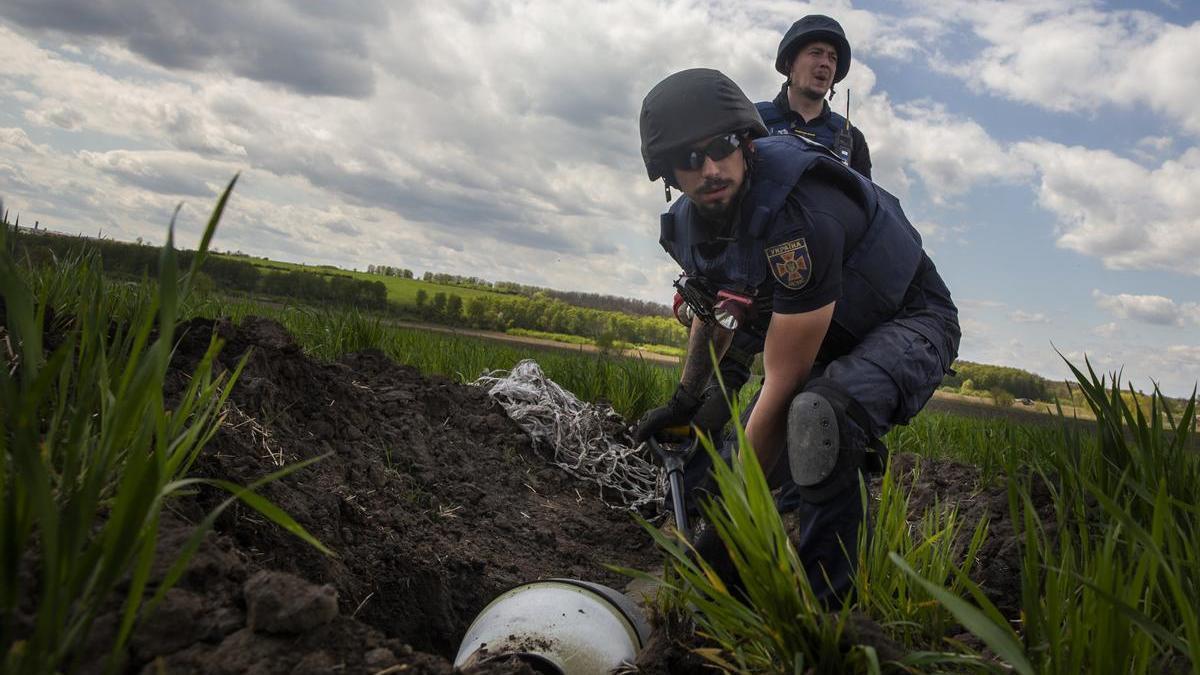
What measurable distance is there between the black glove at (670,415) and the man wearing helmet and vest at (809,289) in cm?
53

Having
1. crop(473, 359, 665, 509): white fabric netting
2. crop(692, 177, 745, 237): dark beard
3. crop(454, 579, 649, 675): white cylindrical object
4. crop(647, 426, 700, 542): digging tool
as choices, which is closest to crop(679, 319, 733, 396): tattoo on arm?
crop(647, 426, 700, 542): digging tool

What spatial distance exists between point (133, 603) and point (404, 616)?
200cm

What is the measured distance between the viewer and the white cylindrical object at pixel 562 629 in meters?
2.04

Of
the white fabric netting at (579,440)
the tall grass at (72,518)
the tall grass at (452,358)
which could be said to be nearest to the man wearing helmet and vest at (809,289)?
the tall grass at (72,518)

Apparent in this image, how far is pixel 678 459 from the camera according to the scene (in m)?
3.27

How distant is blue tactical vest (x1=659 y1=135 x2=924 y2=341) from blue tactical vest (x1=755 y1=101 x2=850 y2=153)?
5.56 feet

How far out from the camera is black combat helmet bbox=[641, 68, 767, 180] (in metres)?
2.71

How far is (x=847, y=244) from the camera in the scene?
2.90 metres

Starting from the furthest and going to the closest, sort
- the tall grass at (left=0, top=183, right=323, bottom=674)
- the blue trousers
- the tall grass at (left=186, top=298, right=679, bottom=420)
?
the tall grass at (left=186, top=298, right=679, bottom=420)
the blue trousers
the tall grass at (left=0, top=183, right=323, bottom=674)

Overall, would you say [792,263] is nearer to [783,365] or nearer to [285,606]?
[783,365]

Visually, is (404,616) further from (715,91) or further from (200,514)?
(715,91)

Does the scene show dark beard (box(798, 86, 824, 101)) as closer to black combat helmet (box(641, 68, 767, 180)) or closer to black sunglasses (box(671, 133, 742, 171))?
black combat helmet (box(641, 68, 767, 180))

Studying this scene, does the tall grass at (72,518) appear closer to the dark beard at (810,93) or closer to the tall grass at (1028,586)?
the tall grass at (1028,586)

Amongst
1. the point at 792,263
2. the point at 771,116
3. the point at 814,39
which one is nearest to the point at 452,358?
the point at 771,116
